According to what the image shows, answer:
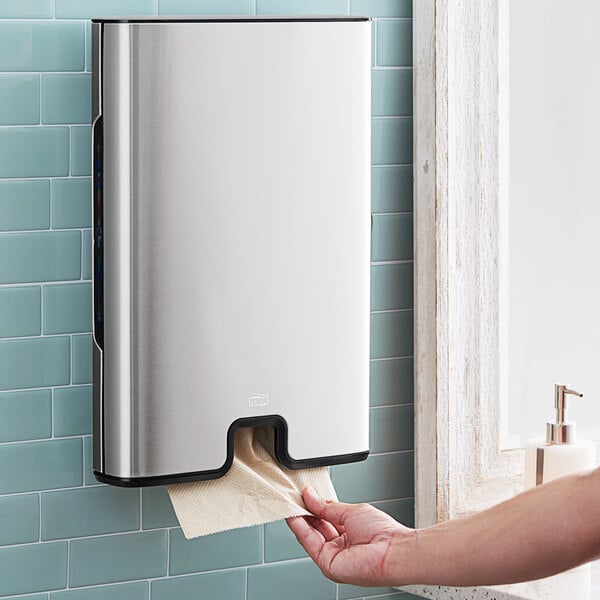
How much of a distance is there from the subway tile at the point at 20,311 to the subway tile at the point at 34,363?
0.5 inches

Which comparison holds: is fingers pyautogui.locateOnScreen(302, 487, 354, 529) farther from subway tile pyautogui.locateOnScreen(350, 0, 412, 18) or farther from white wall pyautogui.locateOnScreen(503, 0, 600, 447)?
subway tile pyautogui.locateOnScreen(350, 0, 412, 18)

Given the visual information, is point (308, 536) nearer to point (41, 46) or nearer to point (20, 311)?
point (20, 311)

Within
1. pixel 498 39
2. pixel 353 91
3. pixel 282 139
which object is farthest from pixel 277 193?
pixel 498 39

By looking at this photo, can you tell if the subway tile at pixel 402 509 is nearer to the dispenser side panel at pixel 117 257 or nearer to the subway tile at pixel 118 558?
the subway tile at pixel 118 558

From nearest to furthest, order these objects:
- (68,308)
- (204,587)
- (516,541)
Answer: (516,541) < (68,308) < (204,587)

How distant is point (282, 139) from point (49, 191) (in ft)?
0.99

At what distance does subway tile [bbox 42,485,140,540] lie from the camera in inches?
50.0

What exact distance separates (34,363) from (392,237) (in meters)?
0.54

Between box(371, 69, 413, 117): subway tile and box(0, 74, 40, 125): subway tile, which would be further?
box(371, 69, 413, 117): subway tile

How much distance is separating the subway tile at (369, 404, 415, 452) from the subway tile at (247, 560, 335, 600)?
202 millimetres

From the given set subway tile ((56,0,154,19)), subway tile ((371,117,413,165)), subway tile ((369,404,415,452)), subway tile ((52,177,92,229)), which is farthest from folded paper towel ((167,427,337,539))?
subway tile ((56,0,154,19))

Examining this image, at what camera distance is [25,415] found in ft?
4.09

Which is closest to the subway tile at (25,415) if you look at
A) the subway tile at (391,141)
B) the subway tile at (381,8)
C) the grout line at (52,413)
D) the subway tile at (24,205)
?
the grout line at (52,413)

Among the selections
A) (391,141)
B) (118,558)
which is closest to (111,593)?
(118,558)
